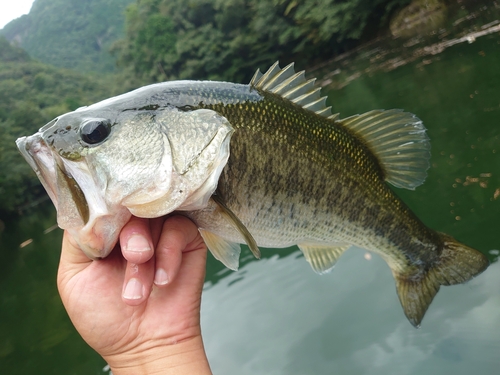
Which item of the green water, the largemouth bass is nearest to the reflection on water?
the green water

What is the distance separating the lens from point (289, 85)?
1.94m

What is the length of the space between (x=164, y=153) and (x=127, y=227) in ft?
1.04

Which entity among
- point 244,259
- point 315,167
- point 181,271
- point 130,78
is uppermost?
point 315,167

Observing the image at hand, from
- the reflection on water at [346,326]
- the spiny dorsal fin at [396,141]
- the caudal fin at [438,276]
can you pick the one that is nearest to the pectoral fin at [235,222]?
the spiny dorsal fin at [396,141]

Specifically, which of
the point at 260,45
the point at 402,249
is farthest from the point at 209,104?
the point at 260,45

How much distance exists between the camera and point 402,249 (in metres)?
2.32

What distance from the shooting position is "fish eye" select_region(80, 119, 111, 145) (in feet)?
4.80

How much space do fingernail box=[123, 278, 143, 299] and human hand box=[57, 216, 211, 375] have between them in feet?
0.14

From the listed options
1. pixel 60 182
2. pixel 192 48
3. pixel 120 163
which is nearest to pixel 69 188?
pixel 60 182

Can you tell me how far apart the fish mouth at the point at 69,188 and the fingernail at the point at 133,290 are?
0.24 metres

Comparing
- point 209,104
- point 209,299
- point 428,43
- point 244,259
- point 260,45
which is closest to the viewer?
point 209,104

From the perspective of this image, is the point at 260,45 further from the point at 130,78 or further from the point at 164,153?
the point at 164,153

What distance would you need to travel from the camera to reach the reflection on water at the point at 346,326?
3.36m

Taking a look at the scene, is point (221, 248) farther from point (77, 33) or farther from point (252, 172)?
point (77, 33)
